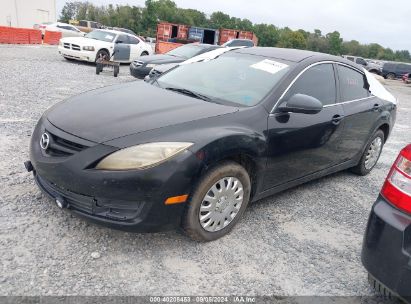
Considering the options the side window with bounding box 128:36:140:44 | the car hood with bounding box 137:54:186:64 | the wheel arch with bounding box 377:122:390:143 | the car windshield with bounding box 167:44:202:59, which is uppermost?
the wheel arch with bounding box 377:122:390:143

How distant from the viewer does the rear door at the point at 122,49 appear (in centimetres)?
1474

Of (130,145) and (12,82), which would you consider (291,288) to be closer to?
(130,145)

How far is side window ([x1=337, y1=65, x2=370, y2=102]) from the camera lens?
169 inches

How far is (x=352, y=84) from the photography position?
14.7 ft

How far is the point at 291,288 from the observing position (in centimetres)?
273

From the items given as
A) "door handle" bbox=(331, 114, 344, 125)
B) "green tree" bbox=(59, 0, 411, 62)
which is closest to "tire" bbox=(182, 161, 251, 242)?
"door handle" bbox=(331, 114, 344, 125)

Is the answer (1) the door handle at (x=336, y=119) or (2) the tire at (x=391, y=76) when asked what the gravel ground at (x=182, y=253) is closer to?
(1) the door handle at (x=336, y=119)

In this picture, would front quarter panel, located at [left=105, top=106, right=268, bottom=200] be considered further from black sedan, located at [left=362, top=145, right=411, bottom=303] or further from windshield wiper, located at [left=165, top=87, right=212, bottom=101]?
black sedan, located at [left=362, top=145, right=411, bottom=303]

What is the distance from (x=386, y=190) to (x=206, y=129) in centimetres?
131

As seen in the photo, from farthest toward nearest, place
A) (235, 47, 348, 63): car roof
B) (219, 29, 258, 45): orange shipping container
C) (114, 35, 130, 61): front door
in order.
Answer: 1. (219, 29, 258, 45): orange shipping container
2. (114, 35, 130, 61): front door
3. (235, 47, 348, 63): car roof

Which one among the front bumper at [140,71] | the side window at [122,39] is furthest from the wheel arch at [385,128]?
the side window at [122,39]

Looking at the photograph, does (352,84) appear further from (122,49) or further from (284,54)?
(122,49)

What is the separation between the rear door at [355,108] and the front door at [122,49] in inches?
460

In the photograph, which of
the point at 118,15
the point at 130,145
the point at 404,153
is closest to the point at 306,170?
the point at 404,153
